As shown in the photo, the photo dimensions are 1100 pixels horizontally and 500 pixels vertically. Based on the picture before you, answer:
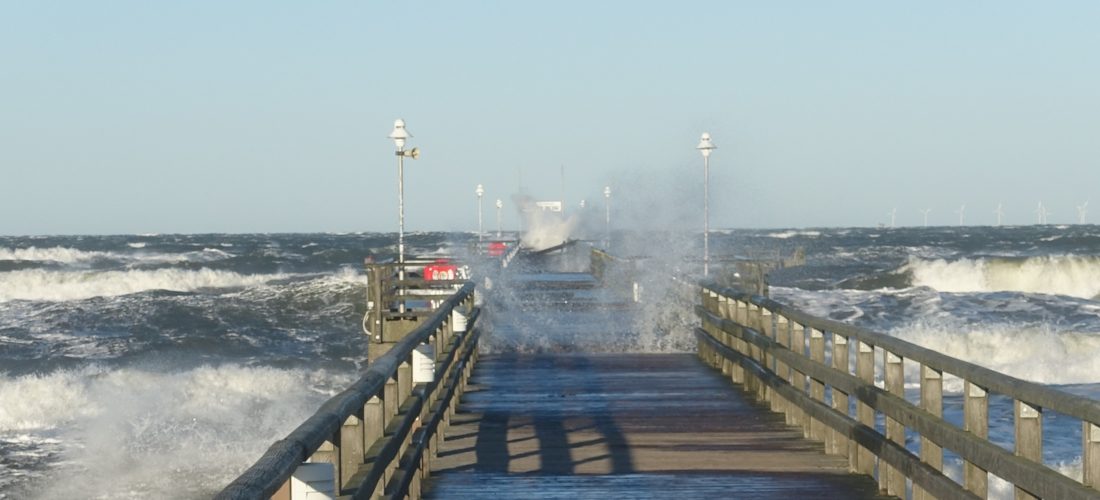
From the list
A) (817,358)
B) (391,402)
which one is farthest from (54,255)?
(391,402)

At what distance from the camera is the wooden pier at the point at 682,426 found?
6.46 m

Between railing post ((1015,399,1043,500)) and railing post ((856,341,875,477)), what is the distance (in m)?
3.34

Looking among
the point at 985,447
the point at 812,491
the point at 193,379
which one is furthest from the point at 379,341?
the point at 985,447

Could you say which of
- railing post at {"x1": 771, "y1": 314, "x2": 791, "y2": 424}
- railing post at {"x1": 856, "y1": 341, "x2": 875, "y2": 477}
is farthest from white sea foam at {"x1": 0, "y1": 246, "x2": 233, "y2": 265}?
railing post at {"x1": 856, "y1": 341, "x2": 875, "y2": 477}

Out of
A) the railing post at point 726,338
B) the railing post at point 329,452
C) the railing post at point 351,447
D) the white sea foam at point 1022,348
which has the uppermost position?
the railing post at point 329,452

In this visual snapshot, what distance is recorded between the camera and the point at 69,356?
44.9 meters

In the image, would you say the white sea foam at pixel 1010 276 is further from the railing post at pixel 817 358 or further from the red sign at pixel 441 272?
the railing post at pixel 817 358

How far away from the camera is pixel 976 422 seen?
295 inches

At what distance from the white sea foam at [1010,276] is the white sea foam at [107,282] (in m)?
35.8

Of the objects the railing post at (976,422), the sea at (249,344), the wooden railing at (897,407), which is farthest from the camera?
the sea at (249,344)

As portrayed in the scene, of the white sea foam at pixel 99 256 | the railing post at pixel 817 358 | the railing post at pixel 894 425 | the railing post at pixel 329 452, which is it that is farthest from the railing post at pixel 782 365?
the white sea foam at pixel 99 256

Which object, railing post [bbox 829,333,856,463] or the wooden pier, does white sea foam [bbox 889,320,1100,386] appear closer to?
the wooden pier

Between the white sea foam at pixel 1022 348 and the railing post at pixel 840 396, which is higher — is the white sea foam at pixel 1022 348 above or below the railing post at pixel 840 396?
below

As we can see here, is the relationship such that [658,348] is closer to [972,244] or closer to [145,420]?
[145,420]
